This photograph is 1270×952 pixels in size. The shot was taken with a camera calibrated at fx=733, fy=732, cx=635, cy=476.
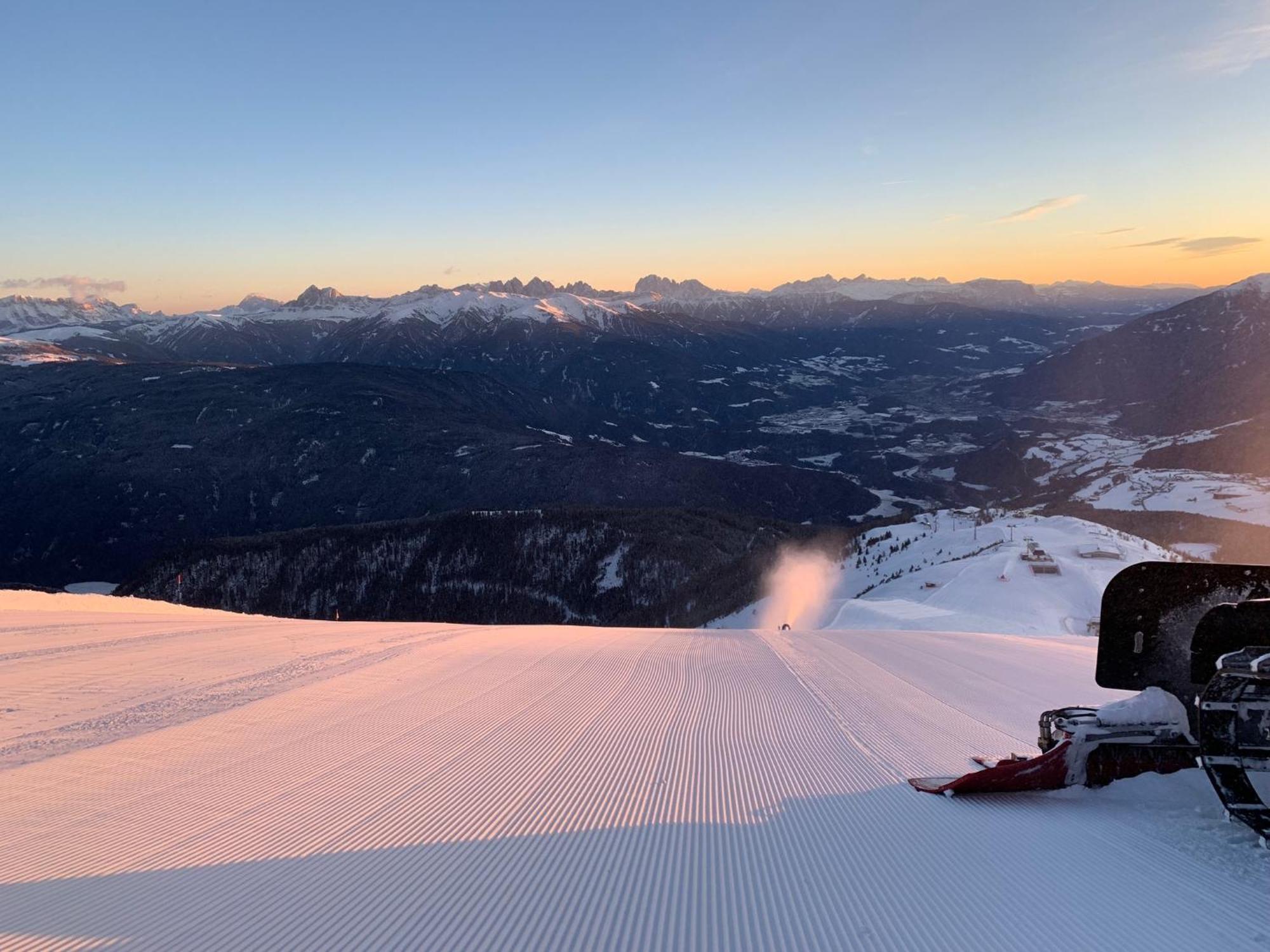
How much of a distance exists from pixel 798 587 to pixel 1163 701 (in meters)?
61.4

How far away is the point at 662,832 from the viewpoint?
4.20 meters

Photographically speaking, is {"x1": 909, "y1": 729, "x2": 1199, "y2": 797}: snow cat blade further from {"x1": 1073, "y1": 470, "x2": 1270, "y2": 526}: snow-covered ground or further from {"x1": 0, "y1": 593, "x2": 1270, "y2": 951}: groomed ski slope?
{"x1": 1073, "y1": 470, "x2": 1270, "y2": 526}: snow-covered ground

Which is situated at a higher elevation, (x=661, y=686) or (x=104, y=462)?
(x=661, y=686)

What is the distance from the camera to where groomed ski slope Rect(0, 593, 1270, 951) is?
3.22 meters

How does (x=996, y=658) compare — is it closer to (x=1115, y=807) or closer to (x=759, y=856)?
(x=1115, y=807)

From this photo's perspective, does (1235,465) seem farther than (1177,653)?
Yes

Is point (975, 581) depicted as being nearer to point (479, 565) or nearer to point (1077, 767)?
point (1077, 767)

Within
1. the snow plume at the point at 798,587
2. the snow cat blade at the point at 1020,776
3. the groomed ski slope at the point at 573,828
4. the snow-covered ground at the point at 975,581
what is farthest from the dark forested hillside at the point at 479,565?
the snow cat blade at the point at 1020,776

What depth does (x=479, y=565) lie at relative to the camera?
374 feet

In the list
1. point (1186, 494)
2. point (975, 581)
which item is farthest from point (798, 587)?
point (1186, 494)

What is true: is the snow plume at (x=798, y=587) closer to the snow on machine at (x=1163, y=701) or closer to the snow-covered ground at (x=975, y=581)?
the snow-covered ground at (x=975, y=581)

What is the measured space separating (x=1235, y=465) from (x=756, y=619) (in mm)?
128078

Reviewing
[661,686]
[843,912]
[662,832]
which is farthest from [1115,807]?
[661,686]

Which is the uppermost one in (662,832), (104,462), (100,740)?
(662,832)
